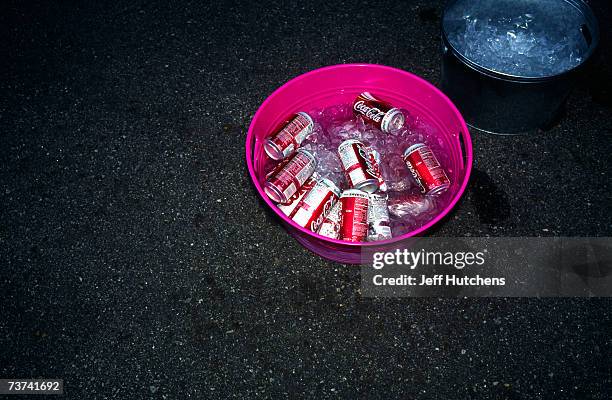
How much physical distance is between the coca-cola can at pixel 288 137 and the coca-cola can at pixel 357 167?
16 cm

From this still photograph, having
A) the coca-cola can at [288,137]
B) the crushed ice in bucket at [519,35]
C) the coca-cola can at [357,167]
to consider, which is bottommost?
the coca-cola can at [357,167]

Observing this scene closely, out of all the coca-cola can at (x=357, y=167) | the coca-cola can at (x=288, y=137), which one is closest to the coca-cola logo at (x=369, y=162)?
the coca-cola can at (x=357, y=167)

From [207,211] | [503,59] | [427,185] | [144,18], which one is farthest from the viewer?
[144,18]

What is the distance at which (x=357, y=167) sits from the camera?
5.79 feet

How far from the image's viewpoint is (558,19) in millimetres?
1947

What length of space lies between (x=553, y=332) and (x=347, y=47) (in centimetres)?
155

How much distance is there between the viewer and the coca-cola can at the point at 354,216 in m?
1.66

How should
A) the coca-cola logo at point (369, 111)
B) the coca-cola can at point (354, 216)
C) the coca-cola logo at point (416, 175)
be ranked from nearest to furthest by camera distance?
the coca-cola can at point (354, 216), the coca-cola logo at point (416, 175), the coca-cola logo at point (369, 111)

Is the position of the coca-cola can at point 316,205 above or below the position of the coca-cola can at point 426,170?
below

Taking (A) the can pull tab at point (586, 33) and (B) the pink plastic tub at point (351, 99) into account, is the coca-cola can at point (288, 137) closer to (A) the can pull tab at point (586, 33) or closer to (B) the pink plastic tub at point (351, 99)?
(B) the pink plastic tub at point (351, 99)

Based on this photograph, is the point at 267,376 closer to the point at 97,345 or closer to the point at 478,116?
the point at 97,345

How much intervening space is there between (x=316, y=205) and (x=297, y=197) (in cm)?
10

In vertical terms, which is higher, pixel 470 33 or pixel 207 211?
pixel 470 33

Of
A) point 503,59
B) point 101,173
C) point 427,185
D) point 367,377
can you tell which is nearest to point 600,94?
point 503,59
